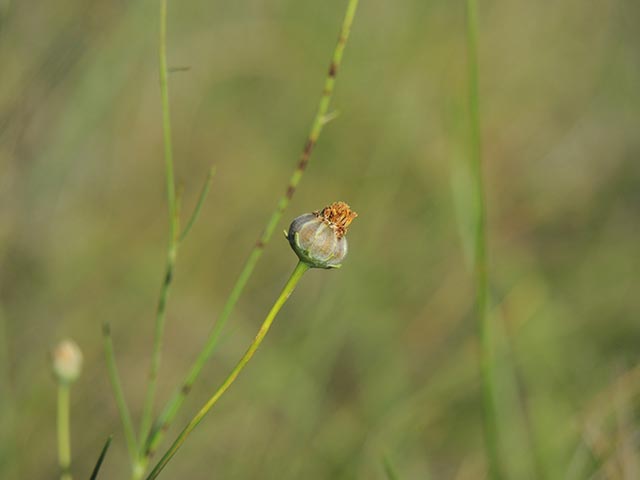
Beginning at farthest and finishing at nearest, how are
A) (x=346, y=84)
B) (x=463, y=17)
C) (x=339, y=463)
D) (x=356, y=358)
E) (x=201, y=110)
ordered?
(x=463, y=17), (x=346, y=84), (x=201, y=110), (x=356, y=358), (x=339, y=463)

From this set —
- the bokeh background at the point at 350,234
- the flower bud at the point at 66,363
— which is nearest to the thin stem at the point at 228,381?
the flower bud at the point at 66,363

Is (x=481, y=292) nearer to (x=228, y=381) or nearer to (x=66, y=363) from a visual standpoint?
(x=228, y=381)

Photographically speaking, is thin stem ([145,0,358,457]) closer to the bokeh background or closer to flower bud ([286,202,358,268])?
flower bud ([286,202,358,268])

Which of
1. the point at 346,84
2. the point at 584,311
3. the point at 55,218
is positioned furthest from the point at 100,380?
the point at 346,84

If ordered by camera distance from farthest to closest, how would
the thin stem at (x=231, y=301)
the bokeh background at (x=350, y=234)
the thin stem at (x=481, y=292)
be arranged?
the bokeh background at (x=350, y=234) → the thin stem at (x=481, y=292) → the thin stem at (x=231, y=301)

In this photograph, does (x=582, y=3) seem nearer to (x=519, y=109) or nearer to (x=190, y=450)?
(x=519, y=109)

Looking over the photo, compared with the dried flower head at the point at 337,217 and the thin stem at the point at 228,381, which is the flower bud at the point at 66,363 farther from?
the dried flower head at the point at 337,217

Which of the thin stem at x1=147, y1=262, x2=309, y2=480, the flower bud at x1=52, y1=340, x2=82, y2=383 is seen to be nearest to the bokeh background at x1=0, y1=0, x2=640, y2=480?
the flower bud at x1=52, y1=340, x2=82, y2=383
